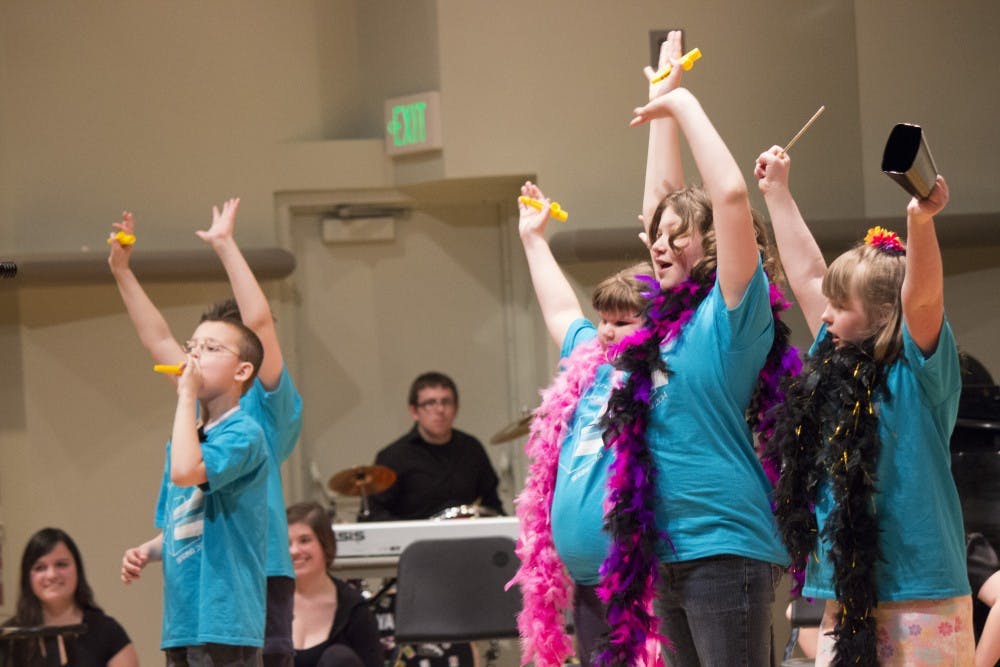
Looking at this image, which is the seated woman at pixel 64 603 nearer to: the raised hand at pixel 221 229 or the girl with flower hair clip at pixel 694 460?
the raised hand at pixel 221 229

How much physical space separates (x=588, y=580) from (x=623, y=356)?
462 mm

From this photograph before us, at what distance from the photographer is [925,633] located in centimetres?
249

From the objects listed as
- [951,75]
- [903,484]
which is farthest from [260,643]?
[951,75]

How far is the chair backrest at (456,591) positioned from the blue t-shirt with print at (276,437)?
3.23ft

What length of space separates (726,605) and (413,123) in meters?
4.44

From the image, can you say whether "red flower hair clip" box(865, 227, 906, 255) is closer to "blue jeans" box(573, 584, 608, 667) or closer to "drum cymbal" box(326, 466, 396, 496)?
"blue jeans" box(573, 584, 608, 667)

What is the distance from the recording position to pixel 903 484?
99.9 inches

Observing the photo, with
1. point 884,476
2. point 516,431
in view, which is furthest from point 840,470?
point 516,431

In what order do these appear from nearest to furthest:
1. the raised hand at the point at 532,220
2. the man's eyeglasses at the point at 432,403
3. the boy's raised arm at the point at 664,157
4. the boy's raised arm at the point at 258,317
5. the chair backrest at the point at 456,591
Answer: the boy's raised arm at the point at 664,157 → the raised hand at the point at 532,220 → the boy's raised arm at the point at 258,317 → the chair backrest at the point at 456,591 → the man's eyeglasses at the point at 432,403

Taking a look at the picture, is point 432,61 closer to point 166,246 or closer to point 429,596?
point 166,246

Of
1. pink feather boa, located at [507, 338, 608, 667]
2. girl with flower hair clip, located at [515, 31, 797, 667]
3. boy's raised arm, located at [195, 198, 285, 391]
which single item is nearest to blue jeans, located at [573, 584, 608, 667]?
girl with flower hair clip, located at [515, 31, 797, 667]

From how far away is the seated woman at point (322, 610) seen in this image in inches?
185

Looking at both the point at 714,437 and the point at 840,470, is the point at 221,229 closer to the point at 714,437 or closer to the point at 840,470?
the point at 714,437

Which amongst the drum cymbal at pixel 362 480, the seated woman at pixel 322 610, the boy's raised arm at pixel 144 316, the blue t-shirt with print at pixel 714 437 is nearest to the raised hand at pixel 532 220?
the blue t-shirt with print at pixel 714 437
